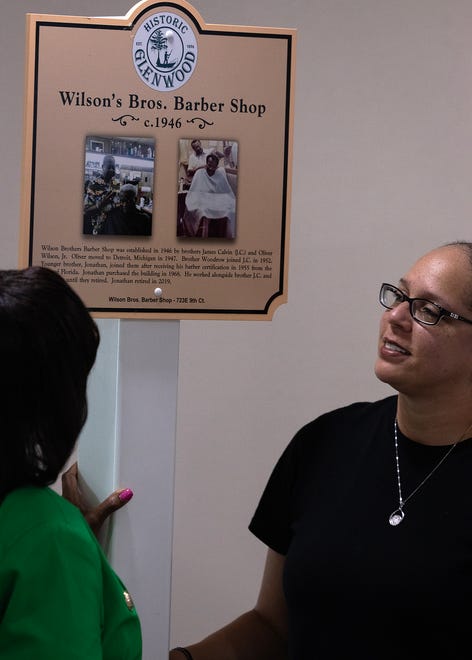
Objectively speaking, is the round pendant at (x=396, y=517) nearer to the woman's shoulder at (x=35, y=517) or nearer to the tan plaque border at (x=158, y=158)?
the tan plaque border at (x=158, y=158)

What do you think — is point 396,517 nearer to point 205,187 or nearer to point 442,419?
point 442,419

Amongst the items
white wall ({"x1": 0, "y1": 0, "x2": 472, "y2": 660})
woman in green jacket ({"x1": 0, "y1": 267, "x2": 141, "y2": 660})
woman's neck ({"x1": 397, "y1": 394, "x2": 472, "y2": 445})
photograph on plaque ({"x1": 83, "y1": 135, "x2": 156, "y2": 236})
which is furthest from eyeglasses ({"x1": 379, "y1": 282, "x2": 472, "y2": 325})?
white wall ({"x1": 0, "y1": 0, "x2": 472, "y2": 660})

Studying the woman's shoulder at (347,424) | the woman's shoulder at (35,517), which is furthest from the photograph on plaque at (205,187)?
the woman's shoulder at (35,517)

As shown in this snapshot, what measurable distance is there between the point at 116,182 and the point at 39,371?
563mm

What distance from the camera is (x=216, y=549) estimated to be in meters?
2.58

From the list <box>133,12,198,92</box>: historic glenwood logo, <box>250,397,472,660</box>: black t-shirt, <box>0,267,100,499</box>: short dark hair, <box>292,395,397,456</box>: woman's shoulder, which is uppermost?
<box>133,12,198,92</box>: historic glenwood logo

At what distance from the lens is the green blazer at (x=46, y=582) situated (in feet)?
2.83

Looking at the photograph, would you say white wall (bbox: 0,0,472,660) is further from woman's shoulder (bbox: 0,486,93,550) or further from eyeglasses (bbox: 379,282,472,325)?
woman's shoulder (bbox: 0,486,93,550)

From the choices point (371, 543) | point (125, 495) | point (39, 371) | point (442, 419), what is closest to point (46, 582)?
point (39, 371)

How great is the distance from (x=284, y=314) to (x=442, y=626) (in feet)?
4.26

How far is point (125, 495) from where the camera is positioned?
142 centimetres

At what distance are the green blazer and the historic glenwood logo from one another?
733 mm

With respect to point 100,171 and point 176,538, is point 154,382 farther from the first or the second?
point 176,538

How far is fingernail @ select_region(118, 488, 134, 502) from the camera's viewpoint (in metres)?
1.42
